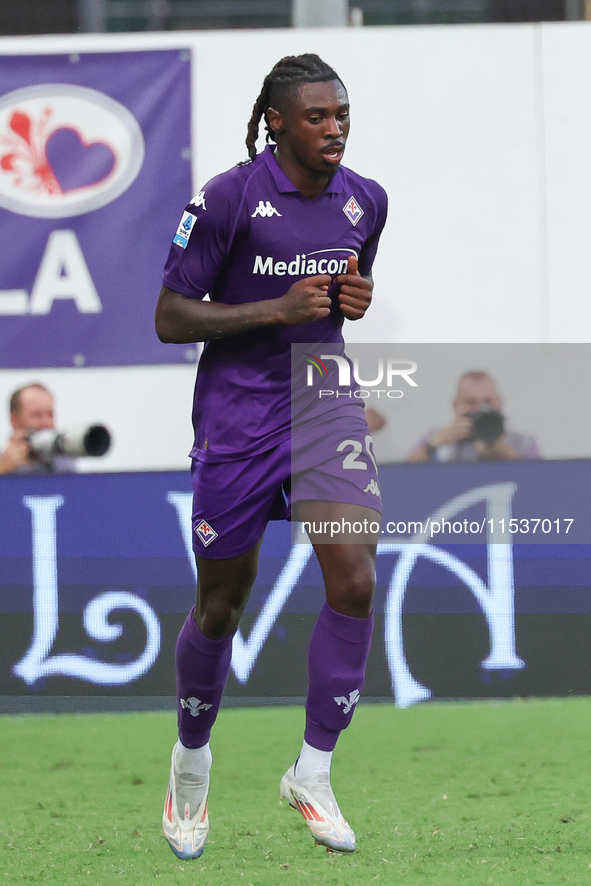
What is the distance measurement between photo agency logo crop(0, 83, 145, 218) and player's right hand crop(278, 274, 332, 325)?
3683 mm

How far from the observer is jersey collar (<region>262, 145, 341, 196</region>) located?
3.09 meters

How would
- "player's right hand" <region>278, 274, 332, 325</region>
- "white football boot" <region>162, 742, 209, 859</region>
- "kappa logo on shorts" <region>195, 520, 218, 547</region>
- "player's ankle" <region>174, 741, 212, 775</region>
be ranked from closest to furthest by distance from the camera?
1. "player's right hand" <region>278, 274, 332, 325</region>
2. "kappa logo on shorts" <region>195, 520, 218, 547</region>
3. "white football boot" <region>162, 742, 209, 859</region>
4. "player's ankle" <region>174, 741, 212, 775</region>

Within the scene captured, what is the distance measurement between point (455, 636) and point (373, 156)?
2.66 m

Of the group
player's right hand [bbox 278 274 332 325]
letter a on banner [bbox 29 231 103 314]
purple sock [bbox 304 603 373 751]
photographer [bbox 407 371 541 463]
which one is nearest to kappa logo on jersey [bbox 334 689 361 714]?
purple sock [bbox 304 603 373 751]

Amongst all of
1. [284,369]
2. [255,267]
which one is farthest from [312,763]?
[255,267]

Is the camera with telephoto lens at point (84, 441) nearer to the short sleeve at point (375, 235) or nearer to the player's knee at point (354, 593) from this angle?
the short sleeve at point (375, 235)

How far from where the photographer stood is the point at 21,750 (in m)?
4.75

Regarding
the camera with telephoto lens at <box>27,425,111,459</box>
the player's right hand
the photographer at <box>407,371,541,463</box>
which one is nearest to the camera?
the player's right hand

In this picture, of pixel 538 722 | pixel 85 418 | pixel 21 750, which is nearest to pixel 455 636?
pixel 538 722

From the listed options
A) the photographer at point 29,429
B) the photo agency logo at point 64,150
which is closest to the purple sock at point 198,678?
the photographer at point 29,429

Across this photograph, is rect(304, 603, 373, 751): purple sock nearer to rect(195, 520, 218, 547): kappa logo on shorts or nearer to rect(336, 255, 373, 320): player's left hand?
rect(195, 520, 218, 547): kappa logo on shorts

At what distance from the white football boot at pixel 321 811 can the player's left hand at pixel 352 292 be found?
1152 millimetres

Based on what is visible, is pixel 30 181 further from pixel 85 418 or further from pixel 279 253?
pixel 279 253

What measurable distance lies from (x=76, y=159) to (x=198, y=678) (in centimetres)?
389
